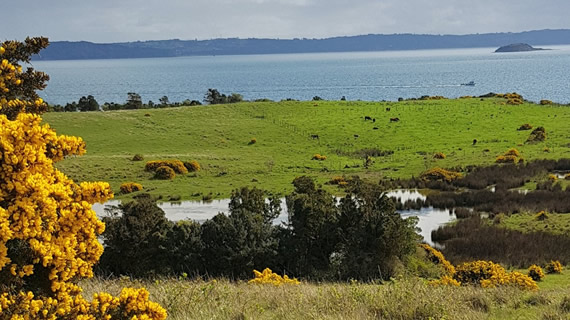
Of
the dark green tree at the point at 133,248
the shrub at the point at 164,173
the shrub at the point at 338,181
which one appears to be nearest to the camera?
the dark green tree at the point at 133,248

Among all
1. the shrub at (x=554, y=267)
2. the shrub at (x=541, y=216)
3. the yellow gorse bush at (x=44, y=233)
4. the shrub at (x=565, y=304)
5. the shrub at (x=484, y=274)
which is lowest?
the shrub at (x=541, y=216)

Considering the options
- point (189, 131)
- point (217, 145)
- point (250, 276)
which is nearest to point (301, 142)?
point (217, 145)

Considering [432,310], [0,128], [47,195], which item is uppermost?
[0,128]

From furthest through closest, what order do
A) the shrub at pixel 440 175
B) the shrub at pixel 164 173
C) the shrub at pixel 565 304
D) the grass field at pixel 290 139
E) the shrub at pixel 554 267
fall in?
1. the grass field at pixel 290 139
2. the shrub at pixel 164 173
3. the shrub at pixel 440 175
4. the shrub at pixel 554 267
5. the shrub at pixel 565 304

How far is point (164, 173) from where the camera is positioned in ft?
165

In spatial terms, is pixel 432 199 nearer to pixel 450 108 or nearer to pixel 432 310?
pixel 432 310

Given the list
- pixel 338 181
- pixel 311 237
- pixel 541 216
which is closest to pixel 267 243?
pixel 311 237

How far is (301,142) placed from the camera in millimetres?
65938

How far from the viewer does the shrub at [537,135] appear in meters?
61.0

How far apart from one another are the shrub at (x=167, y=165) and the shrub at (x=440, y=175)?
72.1 ft

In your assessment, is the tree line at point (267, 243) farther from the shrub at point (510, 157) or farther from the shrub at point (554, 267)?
the shrub at point (510, 157)

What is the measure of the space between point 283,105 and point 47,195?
80922 millimetres

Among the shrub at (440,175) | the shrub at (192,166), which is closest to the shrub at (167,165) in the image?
the shrub at (192,166)

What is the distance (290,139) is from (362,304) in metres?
58.4
